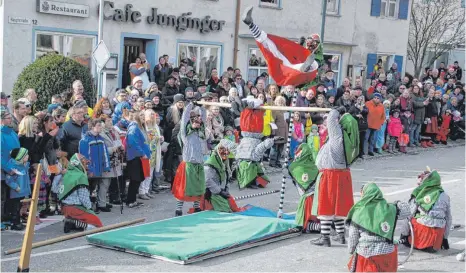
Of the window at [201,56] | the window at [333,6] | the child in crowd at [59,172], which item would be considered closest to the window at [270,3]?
the window at [201,56]

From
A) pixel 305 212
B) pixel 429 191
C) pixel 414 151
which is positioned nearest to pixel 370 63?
pixel 414 151

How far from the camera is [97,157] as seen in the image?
13.4 metres

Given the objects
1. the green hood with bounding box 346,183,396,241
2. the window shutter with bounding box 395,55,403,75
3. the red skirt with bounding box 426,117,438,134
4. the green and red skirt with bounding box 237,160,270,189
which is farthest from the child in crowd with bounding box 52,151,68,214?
the window shutter with bounding box 395,55,403,75

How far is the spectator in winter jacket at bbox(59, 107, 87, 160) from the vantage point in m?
13.4

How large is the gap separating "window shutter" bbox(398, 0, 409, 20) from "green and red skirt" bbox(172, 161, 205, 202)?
20577mm

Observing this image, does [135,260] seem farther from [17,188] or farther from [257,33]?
[257,33]

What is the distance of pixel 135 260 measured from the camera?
10.6 meters

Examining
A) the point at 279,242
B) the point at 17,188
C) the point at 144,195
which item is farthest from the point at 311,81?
the point at 17,188

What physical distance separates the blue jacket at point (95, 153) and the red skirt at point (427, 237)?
515 centimetres

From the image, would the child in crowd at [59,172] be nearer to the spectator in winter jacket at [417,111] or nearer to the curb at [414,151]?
the curb at [414,151]

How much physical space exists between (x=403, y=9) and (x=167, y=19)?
1277cm

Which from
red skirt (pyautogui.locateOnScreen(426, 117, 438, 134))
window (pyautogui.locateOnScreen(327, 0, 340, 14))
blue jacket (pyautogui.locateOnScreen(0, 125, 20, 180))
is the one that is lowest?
red skirt (pyautogui.locateOnScreen(426, 117, 438, 134))

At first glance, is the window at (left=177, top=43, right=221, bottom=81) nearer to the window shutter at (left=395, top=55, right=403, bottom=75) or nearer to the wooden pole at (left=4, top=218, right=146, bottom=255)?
the window shutter at (left=395, top=55, right=403, bottom=75)

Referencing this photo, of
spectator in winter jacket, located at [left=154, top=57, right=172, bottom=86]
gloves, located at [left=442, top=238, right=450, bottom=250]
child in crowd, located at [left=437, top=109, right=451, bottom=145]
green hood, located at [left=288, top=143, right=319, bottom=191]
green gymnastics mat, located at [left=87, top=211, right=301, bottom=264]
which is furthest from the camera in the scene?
child in crowd, located at [left=437, top=109, right=451, bottom=145]
